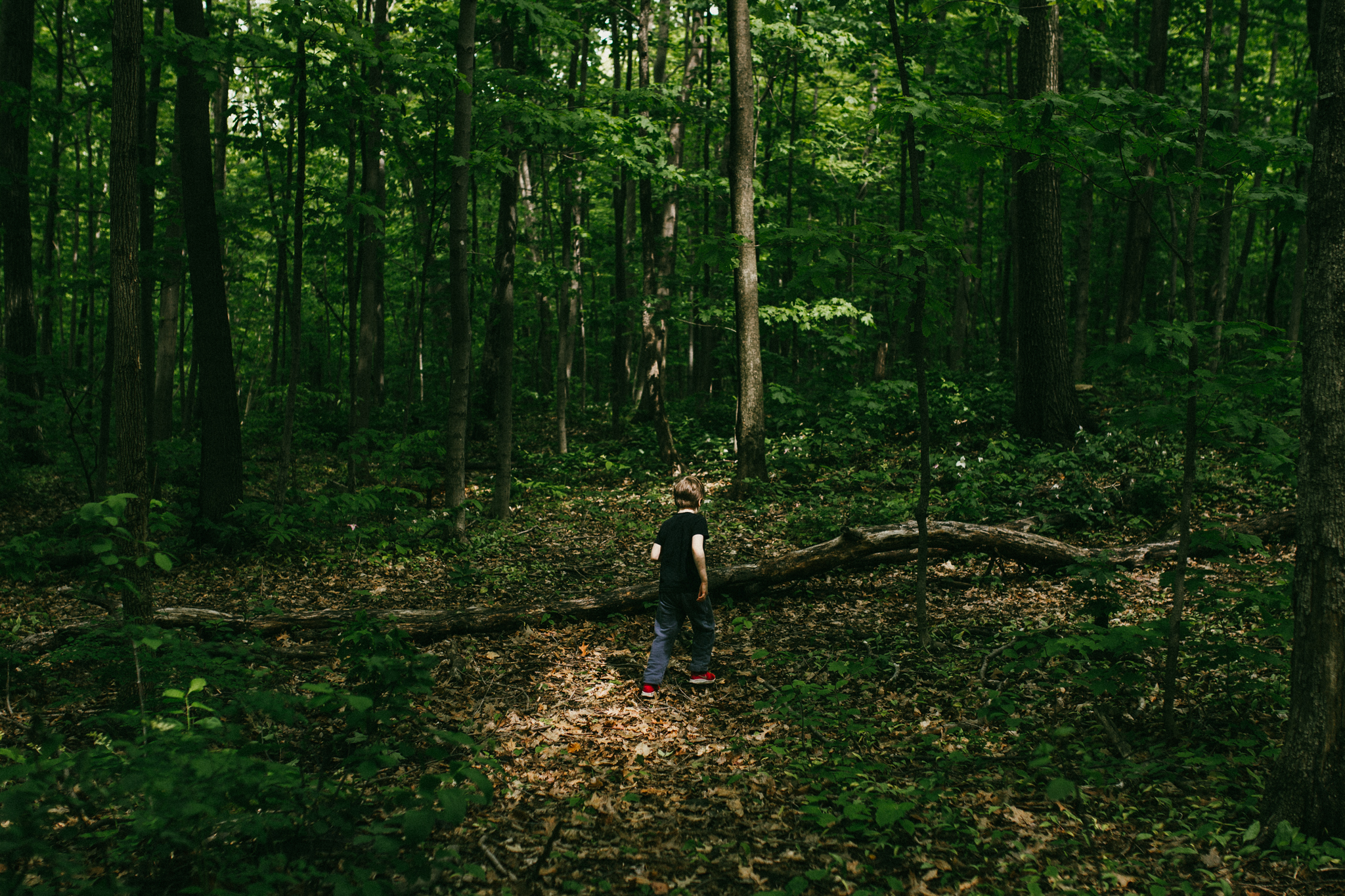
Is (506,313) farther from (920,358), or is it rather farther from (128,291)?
(920,358)

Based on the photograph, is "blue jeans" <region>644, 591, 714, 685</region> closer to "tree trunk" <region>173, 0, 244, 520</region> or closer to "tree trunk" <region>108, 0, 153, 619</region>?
"tree trunk" <region>108, 0, 153, 619</region>

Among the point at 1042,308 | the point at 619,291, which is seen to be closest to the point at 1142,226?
the point at 1042,308

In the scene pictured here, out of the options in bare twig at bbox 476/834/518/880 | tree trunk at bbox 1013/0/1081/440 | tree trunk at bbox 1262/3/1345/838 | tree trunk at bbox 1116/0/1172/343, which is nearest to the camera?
tree trunk at bbox 1262/3/1345/838

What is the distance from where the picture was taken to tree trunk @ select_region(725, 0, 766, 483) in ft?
33.1

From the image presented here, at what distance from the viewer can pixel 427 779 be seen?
2861mm

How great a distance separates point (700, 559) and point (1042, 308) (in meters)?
7.54

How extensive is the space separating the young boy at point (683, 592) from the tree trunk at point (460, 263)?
453 centimetres

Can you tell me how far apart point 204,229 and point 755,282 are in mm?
7268

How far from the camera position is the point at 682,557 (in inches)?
221

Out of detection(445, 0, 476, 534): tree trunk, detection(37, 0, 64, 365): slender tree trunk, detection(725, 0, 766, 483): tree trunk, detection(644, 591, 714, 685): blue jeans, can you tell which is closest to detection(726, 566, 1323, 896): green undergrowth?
detection(644, 591, 714, 685): blue jeans

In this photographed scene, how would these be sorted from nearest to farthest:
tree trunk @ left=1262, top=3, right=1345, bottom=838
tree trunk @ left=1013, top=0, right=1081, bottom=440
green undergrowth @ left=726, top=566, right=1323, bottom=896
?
tree trunk @ left=1262, top=3, right=1345, bottom=838 < green undergrowth @ left=726, top=566, right=1323, bottom=896 < tree trunk @ left=1013, top=0, right=1081, bottom=440

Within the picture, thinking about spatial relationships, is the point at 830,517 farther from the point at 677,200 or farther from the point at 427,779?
the point at 677,200

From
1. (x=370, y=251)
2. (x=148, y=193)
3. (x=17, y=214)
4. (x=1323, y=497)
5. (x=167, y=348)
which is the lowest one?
(x=1323, y=497)

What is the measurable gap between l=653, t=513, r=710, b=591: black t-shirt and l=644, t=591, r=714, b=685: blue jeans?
7cm
